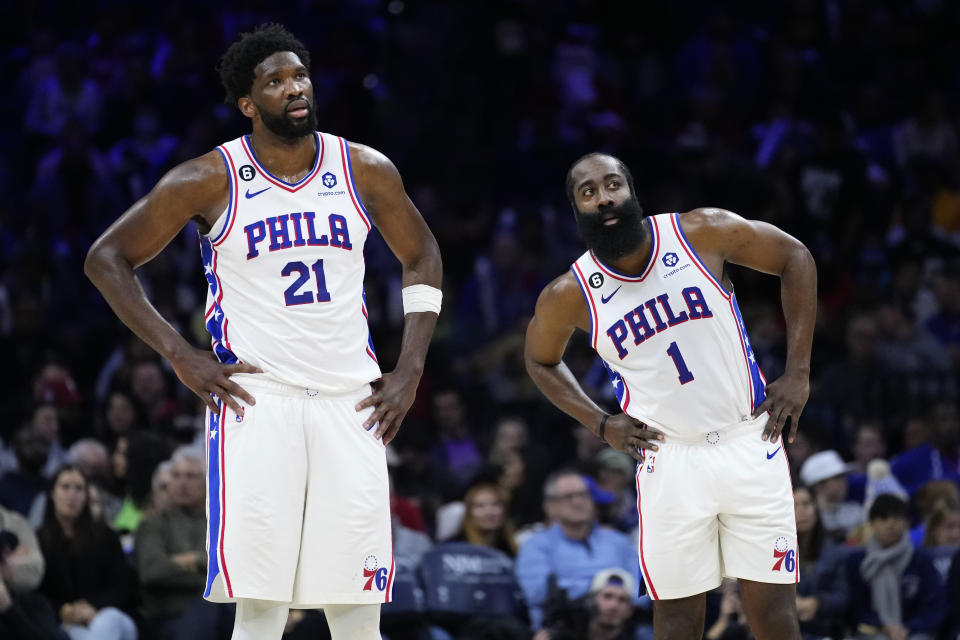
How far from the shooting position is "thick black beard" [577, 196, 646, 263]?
591 centimetres

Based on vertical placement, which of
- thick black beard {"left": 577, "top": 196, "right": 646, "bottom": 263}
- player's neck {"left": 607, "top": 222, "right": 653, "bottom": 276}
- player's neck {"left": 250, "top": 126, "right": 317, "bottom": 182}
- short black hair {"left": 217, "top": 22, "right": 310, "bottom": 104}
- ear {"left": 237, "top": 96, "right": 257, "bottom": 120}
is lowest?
player's neck {"left": 607, "top": 222, "right": 653, "bottom": 276}

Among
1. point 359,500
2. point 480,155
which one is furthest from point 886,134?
point 359,500

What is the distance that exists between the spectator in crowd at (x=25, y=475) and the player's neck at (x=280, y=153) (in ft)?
17.4

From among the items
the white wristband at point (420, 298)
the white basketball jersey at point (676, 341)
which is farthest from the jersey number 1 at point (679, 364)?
the white wristband at point (420, 298)

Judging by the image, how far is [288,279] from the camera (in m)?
5.17

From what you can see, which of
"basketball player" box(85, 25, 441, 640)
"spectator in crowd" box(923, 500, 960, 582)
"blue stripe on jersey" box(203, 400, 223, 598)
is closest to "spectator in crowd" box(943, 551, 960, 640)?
"spectator in crowd" box(923, 500, 960, 582)

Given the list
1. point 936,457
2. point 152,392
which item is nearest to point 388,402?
point 152,392

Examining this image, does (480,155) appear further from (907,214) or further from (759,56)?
(907,214)

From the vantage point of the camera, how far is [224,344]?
5.25m

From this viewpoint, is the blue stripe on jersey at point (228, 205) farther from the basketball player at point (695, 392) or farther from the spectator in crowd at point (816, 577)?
the spectator in crowd at point (816, 577)

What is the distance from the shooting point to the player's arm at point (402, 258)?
209 inches

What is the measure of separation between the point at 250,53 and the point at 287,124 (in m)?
0.31

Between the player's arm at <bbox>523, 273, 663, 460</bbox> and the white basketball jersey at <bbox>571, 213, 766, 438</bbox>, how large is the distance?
0.08 metres

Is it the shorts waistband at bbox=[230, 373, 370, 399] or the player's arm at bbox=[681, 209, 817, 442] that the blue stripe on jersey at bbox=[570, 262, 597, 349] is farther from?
the shorts waistband at bbox=[230, 373, 370, 399]
